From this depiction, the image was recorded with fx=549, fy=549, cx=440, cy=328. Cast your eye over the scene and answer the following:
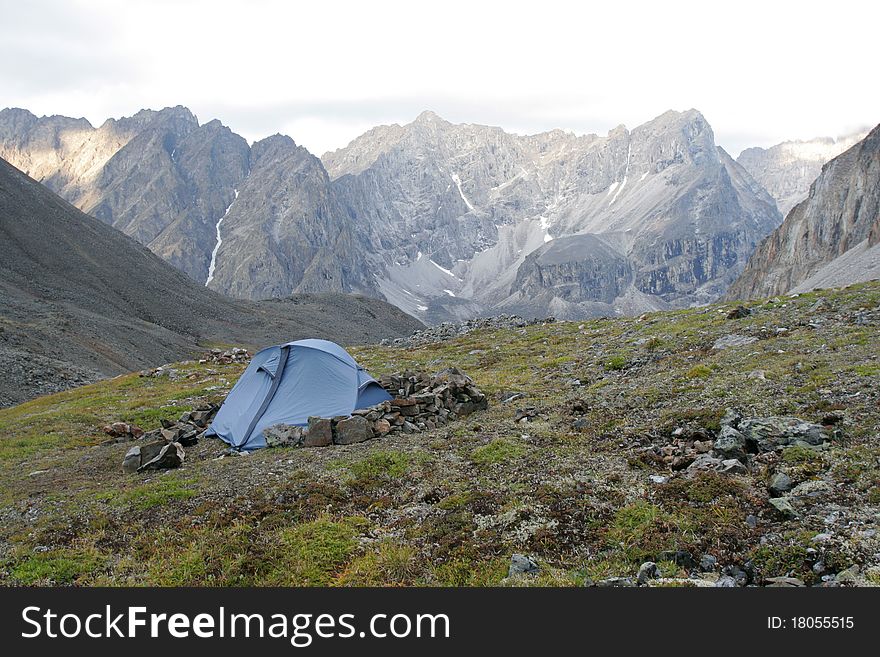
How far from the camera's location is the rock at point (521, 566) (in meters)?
7.96

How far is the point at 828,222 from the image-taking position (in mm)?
139875

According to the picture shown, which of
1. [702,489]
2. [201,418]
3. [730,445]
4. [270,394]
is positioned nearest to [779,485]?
[702,489]


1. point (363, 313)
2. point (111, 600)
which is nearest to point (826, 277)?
point (111, 600)

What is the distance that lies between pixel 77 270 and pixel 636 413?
416 ft

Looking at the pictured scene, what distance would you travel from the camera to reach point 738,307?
1159 inches

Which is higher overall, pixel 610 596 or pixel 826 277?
pixel 826 277

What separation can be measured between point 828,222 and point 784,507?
164 metres

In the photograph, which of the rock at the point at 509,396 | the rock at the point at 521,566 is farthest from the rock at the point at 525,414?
the rock at the point at 521,566

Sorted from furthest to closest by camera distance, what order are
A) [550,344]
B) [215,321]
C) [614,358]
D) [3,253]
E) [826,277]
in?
1. [215,321]
2. [3,253]
3. [826,277]
4. [550,344]
5. [614,358]

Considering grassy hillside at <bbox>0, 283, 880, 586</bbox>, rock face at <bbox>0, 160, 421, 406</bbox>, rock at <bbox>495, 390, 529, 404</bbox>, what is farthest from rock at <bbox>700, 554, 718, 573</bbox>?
rock face at <bbox>0, 160, 421, 406</bbox>

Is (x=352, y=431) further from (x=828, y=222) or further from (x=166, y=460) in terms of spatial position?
(x=828, y=222)

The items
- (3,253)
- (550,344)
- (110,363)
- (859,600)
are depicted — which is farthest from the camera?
(3,253)

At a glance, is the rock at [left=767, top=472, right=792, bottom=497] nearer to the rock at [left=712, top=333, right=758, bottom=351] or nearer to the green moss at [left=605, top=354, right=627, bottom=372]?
the green moss at [left=605, top=354, right=627, bottom=372]

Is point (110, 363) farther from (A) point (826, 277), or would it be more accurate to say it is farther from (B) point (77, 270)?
(A) point (826, 277)
